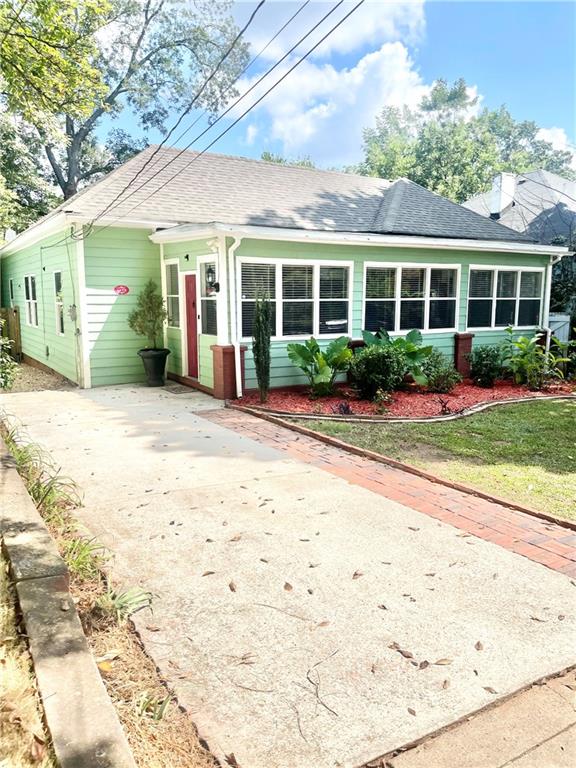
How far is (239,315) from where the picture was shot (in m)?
9.38

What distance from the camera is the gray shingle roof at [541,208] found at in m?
18.4

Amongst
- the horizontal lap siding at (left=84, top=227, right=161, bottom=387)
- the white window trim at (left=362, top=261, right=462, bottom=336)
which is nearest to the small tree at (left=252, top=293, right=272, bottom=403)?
the white window trim at (left=362, top=261, right=462, bottom=336)

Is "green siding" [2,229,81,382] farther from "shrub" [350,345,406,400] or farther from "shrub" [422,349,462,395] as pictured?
"shrub" [422,349,462,395]

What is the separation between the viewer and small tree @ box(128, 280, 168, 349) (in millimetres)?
10578

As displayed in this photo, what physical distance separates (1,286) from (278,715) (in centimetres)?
2182

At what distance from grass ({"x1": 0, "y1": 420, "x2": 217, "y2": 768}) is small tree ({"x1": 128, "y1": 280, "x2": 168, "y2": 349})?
6663mm

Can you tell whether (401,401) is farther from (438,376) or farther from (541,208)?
(541,208)

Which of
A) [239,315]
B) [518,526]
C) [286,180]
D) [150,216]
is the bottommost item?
[518,526]

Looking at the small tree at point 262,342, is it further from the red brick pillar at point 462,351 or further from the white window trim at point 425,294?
the red brick pillar at point 462,351

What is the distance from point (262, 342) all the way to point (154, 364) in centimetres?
291

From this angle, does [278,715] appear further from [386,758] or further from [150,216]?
[150,216]

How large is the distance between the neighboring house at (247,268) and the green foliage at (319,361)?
0.80 metres

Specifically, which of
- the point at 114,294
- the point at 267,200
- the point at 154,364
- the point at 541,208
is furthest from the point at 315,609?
the point at 541,208

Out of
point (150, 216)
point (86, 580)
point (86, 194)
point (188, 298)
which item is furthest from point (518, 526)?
point (86, 194)
